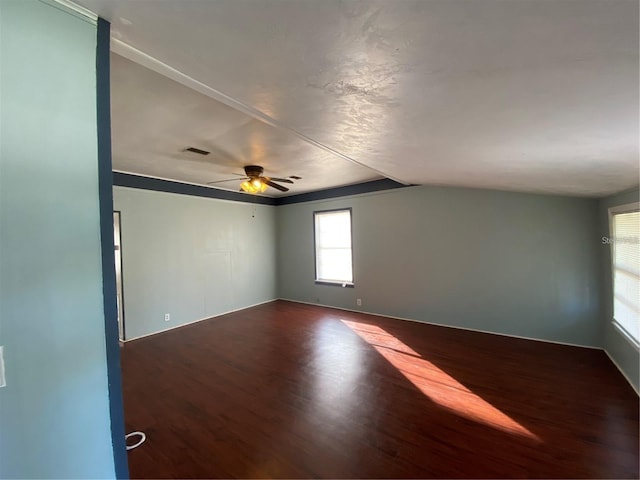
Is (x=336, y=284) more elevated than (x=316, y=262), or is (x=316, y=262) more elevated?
(x=316, y=262)

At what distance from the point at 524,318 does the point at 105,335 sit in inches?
187

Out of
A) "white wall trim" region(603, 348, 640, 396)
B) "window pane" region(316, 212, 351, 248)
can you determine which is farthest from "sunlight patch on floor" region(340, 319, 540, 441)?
"window pane" region(316, 212, 351, 248)

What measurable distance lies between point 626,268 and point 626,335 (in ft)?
2.21

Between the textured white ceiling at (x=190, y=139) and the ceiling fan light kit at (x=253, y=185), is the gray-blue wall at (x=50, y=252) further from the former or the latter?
the ceiling fan light kit at (x=253, y=185)

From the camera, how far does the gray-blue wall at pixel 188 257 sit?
14.0 feet

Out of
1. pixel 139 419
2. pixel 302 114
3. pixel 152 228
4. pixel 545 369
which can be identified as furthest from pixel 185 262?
pixel 545 369

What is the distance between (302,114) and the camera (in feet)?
5.74

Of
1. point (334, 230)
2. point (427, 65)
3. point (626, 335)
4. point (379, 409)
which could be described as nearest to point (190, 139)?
point (427, 65)

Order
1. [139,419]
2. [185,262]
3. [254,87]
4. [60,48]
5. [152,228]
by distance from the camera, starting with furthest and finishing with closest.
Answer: [185,262], [152,228], [139,419], [254,87], [60,48]

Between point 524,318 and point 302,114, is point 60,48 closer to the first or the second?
point 302,114

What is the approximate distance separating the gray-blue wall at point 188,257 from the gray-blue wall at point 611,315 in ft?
18.9

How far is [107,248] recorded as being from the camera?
98 cm

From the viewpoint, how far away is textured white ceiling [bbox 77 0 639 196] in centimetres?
77

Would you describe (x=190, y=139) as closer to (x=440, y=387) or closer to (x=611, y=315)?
(x=440, y=387)
